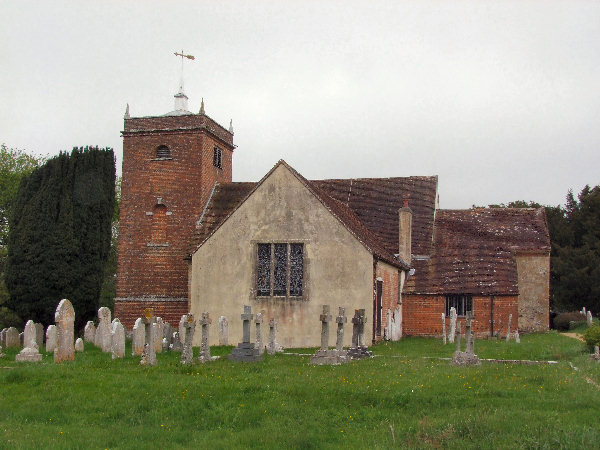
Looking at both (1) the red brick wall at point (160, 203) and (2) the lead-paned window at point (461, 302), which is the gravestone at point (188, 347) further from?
(2) the lead-paned window at point (461, 302)

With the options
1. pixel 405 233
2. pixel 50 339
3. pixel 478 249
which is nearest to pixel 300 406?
pixel 50 339

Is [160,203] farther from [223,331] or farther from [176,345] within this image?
[176,345]

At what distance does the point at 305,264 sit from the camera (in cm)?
2552

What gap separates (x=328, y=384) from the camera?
45.9ft

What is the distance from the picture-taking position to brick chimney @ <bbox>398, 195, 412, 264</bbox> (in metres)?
31.1

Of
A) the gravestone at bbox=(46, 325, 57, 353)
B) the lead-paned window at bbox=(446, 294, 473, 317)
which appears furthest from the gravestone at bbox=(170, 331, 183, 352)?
the lead-paned window at bbox=(446, 294, 473, 317)

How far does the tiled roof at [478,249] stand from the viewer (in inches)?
1187

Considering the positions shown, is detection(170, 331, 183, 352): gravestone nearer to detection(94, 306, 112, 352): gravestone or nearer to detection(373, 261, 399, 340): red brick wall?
detection(94, 306, 112, 352): gravestone


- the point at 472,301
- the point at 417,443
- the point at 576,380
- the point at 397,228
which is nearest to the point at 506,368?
the point at 576,380

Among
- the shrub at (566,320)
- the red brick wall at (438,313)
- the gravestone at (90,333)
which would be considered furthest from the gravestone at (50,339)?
the shrub at (566,320)

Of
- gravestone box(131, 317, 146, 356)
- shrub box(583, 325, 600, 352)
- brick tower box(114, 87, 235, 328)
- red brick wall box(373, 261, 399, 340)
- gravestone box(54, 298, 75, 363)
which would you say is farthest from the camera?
brick tower box(114, 87, 235, 328)

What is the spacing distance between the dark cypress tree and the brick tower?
1.33 metres

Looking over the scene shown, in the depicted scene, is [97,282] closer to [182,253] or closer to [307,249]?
[182,253]

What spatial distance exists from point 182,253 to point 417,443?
20691 millimetres
